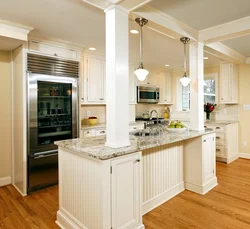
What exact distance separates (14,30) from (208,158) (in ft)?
11.0

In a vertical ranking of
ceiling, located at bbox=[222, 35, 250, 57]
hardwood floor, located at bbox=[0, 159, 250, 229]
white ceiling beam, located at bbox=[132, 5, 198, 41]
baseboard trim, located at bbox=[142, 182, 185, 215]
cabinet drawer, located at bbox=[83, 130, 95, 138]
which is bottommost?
hardwood floor, located at bbox=[0, 159, 250, 229]

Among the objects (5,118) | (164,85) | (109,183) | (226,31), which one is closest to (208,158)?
(226,31)

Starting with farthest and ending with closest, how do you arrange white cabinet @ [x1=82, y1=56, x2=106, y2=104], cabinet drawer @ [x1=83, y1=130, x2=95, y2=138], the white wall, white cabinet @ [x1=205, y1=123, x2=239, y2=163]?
white cabinet @ [x1=205, y1=123, x2=239, y2=163], white cabinet @ [x1=82, y1=56, x2=106, y2=104], cabinet drawer @ [x1=83, y1=130, x2=95, y2=138], the white wall

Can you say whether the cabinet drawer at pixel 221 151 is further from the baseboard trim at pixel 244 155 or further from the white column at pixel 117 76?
the white column at pixel 117 76

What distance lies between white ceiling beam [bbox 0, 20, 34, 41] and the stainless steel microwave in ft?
9.91

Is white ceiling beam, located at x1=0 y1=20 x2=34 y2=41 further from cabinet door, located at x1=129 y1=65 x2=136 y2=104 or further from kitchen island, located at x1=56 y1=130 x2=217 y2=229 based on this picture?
cabinet door, located at x1=129 y1=65 x2=136 y2=104

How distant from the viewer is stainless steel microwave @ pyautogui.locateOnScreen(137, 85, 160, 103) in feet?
17.1

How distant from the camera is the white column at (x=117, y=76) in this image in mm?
1963

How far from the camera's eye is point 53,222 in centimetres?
229

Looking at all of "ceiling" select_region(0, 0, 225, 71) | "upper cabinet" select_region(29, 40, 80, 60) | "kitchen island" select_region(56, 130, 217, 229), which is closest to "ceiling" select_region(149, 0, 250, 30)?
"ceiling" select_region(0, 0, 225, 71)

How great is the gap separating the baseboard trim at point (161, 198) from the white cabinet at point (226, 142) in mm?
2042

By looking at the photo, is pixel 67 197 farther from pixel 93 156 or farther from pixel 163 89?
pixel 163 89

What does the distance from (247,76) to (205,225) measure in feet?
13.4

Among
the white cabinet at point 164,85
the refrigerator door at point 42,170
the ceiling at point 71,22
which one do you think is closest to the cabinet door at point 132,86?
the ceiling at point 71,22
